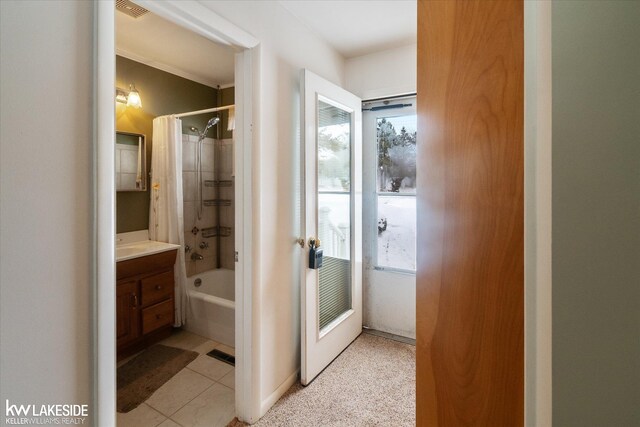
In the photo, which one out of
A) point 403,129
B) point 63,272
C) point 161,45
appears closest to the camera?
point 63,272

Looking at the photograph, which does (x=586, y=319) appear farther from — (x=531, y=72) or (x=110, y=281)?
(x=110, y=281)

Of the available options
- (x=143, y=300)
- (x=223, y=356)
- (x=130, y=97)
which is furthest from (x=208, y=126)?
(x=223, y=356)

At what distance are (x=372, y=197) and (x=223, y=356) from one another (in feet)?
6.27

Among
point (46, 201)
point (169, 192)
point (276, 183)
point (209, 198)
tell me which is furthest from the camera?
point (209, 198)

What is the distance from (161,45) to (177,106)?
0.70 metres

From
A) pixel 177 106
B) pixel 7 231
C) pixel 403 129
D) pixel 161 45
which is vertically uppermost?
pixel 161 45

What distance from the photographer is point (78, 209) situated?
0.89 meters

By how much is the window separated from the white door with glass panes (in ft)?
0.86

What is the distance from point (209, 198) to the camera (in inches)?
137

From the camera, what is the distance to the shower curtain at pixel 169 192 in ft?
9.05

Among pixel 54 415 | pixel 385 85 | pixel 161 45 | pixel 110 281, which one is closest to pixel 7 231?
pixel 110 281

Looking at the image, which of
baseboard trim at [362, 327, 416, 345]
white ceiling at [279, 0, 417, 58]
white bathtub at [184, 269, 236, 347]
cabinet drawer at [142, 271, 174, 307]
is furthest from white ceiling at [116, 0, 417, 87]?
baseboard trim at [362, 327, 416, 345]

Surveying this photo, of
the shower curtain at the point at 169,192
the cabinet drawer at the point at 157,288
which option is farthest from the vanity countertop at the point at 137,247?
the cabinet drawer at the point at 157,288

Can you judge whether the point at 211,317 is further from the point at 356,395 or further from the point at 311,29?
the point at 311,29
